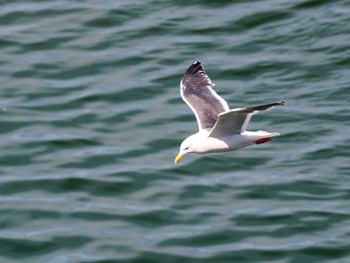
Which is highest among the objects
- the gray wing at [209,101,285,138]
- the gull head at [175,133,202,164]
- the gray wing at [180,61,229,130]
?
the gray wing at [180,61,229,130]

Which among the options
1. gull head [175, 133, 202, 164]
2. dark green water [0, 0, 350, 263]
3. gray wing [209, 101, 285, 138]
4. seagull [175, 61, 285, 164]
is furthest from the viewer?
dark green water [0, 0, 350, 263]

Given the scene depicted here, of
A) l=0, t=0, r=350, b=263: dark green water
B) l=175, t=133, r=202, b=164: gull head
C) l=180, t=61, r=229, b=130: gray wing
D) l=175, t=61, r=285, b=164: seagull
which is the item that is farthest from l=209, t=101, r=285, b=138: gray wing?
l=0, t=0, r=350, b=263: dark green water

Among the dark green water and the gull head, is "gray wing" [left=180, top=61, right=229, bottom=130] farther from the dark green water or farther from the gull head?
the dark green water

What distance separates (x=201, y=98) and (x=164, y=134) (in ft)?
9.35

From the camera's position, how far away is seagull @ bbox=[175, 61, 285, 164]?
11.8m

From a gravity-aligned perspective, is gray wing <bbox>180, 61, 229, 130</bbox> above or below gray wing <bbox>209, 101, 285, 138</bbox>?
above

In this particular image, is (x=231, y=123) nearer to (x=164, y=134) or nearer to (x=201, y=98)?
(x=201, y=98)

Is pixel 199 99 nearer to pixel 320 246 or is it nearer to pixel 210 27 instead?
pixel 320 246

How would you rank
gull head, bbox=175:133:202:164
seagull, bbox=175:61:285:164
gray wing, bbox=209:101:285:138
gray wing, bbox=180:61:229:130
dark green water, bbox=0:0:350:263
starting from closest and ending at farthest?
gray wing, bbox=209:101:285:138, seagull, bbox=175:61:285:164, gull head, bbox=175:133:202:164, gray wing, bbox=180:61:229:130, dark green water, bbox=0:0:350:263

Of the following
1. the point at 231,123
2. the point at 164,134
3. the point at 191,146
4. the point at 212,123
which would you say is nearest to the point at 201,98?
the point at 212,123

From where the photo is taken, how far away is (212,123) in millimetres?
12828

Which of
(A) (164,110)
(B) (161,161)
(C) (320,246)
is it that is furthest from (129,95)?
(C) (320,246)

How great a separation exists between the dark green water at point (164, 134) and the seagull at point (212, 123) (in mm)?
1655

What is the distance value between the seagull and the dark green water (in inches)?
65.2
